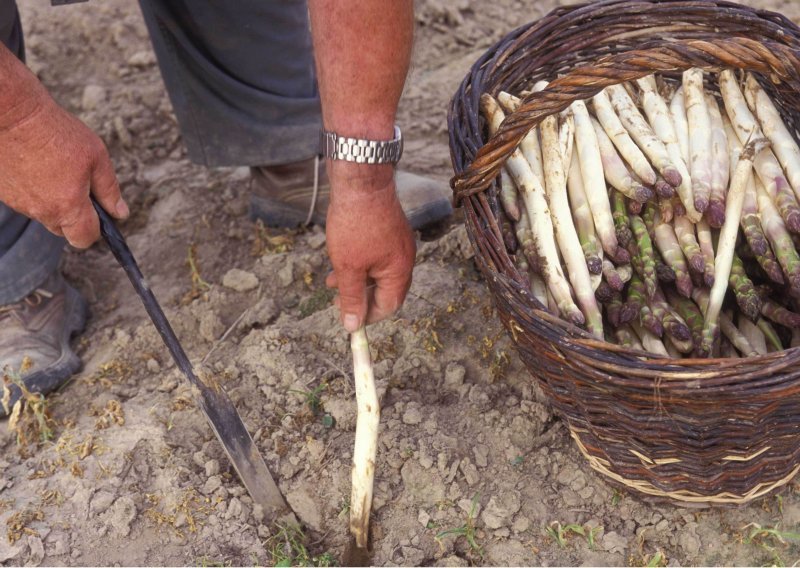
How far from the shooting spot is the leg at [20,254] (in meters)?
2.57

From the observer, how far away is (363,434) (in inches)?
78.0

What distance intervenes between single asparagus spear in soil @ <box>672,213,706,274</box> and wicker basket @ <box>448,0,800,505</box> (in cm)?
39

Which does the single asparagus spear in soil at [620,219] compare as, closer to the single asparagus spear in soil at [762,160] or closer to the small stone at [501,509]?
the single asparagus spear in soil at [762,160]

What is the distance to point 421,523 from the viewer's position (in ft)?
6.84

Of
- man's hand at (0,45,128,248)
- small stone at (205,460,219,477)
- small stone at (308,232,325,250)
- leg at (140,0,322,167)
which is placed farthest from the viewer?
small stone at (308,232,325,250)

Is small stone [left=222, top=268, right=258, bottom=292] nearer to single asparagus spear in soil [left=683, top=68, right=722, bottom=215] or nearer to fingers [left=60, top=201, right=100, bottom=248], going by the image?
fingers [left=60, top=201, right=100, bottom=248]

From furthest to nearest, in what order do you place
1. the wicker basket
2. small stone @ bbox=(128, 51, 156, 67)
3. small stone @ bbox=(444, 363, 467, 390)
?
small stone @ bbox=(128, 51, 156, 67) → small stone @ bbox=(444, 363, 467, 390) → the wicker basket

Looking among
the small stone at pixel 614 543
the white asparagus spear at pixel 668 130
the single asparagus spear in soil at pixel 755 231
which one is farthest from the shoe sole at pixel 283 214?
the small stone at pixel 614 543

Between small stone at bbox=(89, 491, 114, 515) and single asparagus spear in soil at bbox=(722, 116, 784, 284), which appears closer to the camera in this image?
single asparagus spear in soil at bbox=(722, 116, 784, 284)

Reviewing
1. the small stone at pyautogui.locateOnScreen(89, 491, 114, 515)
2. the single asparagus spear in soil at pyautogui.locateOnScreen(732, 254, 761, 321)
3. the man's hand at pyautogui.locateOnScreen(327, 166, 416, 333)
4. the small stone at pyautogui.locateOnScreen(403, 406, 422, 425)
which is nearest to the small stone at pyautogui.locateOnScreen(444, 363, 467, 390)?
A: the small stone at pyautogui.locateOnScreen(403, 406, 422, 425)

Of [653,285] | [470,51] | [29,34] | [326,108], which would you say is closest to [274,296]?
[326,108]

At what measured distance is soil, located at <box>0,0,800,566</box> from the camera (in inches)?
80.7

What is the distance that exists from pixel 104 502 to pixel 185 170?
1714 millimetres

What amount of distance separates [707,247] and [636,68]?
1.77ft
